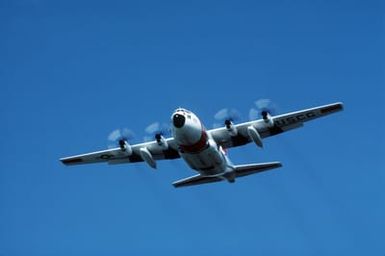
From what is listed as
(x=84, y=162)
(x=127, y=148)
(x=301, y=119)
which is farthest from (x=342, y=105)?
(x=84, y=162)

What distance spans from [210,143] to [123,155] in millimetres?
9562

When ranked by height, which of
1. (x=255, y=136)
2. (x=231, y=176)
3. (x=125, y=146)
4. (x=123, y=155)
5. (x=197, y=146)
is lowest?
(x=231, y=176)

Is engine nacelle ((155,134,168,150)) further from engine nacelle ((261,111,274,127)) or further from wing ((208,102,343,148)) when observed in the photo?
engine nacelle ((261,111,274,127))

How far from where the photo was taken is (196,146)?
50062 mm

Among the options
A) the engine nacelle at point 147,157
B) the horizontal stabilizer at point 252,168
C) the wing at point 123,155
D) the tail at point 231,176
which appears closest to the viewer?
the horizontal stabilizer at point 252,168

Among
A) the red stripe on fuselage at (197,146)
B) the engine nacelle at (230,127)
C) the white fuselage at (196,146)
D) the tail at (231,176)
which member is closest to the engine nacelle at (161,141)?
the tail at (231,176)

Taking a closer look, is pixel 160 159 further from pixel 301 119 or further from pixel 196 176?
pixel 301 119

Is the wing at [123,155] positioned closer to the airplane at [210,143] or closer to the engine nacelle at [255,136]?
the airplane at [210,143]

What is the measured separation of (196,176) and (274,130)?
765 cm

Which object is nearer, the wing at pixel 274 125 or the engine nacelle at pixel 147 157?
the wing at pixel 274 125

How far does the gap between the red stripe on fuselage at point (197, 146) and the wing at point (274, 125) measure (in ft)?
10.7

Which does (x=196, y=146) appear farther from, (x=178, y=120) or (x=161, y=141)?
(x=161, y=141)

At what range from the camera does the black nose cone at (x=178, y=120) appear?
4841 cm

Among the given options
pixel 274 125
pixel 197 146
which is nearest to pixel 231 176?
pixel 274 125
